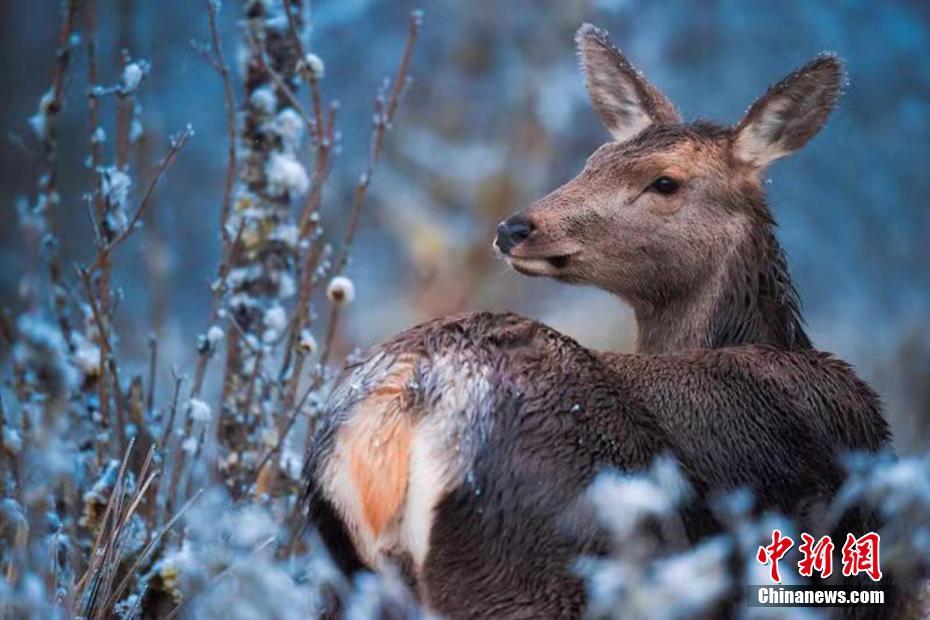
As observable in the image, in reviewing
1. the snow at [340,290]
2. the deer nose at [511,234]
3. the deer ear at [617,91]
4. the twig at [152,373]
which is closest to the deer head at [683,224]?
the deer nose at [511,234]

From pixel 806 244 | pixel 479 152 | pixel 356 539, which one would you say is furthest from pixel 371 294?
pixel 356 539

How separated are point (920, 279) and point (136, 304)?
562cm

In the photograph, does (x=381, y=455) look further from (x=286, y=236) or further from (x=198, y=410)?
(x=286, y=236)

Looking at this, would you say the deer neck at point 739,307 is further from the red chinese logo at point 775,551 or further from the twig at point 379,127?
the twig at point 379,127

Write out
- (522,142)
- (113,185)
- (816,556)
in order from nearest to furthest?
(816,556) < (113,185) < (522,142)

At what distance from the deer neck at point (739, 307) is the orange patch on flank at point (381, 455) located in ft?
4.72

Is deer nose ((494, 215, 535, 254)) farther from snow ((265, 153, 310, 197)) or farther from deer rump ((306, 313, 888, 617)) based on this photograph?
snow ((265, 153, 310, 197))

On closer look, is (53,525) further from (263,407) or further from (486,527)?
(486,527)

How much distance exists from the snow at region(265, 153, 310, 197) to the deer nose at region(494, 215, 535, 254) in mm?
1122

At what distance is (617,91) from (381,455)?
7.44ft

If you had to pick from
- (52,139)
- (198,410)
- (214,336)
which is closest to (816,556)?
(198,410)

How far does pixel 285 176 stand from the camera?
5109mm

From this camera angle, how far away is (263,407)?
4.96 metres

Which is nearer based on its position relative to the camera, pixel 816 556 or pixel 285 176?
pixel 816 556
